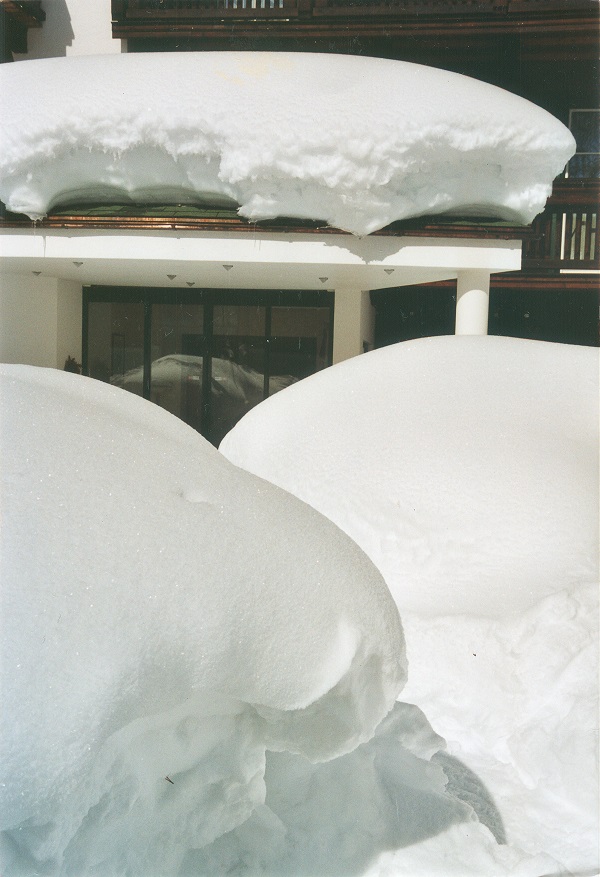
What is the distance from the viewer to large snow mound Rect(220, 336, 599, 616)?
3.46 m

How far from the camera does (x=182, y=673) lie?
5.30 feet

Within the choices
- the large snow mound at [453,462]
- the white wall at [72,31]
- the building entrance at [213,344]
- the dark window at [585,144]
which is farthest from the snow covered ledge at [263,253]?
the dark window at [585,144]

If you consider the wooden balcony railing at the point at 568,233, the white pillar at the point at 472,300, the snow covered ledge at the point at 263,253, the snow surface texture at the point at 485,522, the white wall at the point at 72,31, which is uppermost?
the white wall at the point at 72,31

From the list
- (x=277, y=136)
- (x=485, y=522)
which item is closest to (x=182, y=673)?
(x=485, y=522)

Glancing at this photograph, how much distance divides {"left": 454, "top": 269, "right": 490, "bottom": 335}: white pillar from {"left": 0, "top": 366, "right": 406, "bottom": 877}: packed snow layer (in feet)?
20.1

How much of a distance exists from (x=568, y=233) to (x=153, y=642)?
10054 millimetres

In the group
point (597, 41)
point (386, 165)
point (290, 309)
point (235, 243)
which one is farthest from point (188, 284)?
point (597, 41)

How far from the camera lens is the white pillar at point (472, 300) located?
7.74m

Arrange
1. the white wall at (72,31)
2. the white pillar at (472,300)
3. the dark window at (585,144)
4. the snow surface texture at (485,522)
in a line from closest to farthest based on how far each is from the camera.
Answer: the snow surface texture at (485,522) < the white pillar at (472,300) < the white wall at (72,31) < the dark window at (585,144)

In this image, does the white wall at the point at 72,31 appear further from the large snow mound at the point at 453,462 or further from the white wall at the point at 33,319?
the large snow mound at the point at 453,462

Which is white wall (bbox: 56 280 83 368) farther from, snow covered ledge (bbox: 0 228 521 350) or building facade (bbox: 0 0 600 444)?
snow covered ledge (bbox: 0 228 521 350)

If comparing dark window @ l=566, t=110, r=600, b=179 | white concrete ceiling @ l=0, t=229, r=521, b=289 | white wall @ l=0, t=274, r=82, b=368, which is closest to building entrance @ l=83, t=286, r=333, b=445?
white wall @ l=0, t=274, r=82, b=368

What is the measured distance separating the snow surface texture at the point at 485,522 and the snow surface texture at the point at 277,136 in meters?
2.46

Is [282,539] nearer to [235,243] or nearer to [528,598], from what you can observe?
[528,598]
